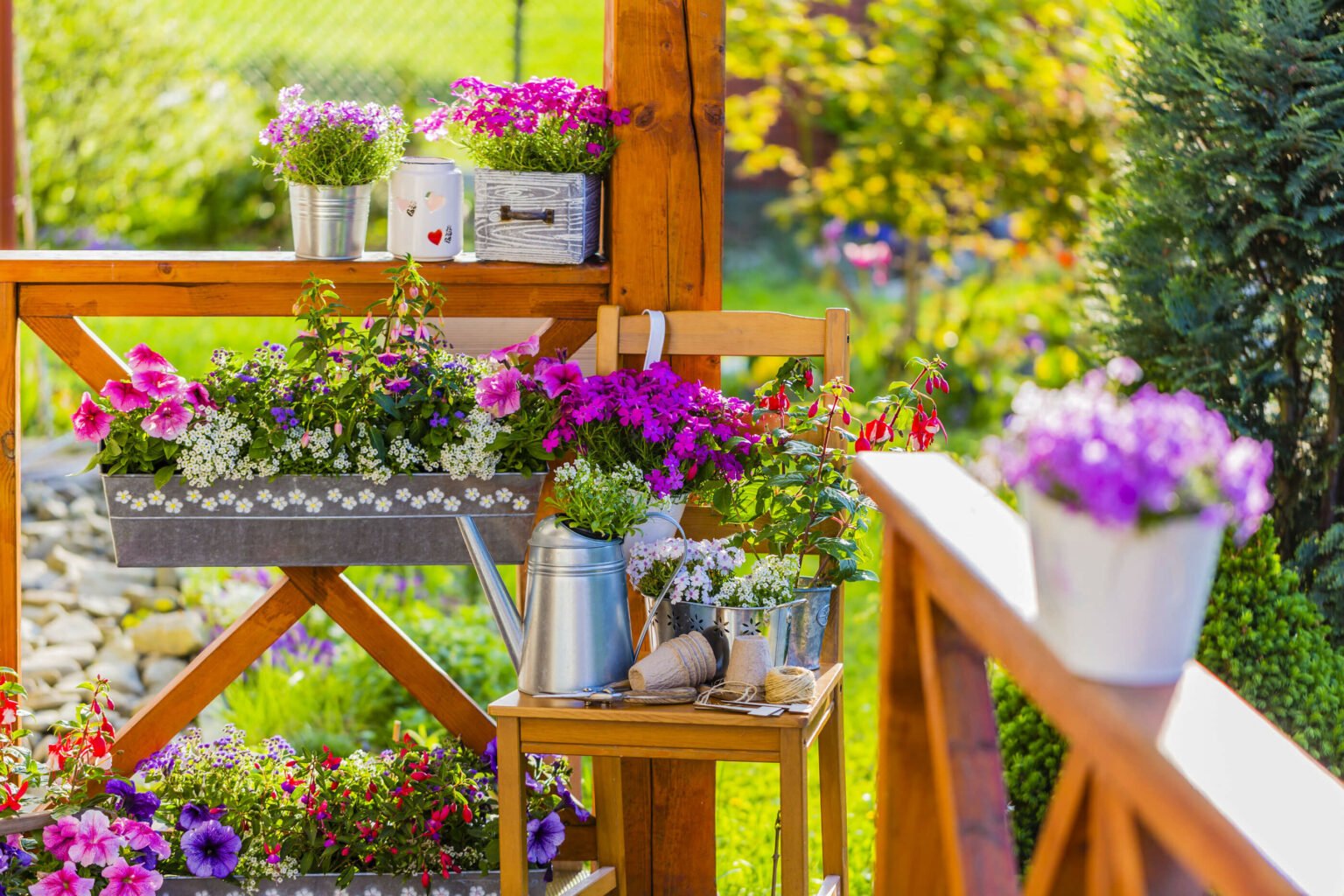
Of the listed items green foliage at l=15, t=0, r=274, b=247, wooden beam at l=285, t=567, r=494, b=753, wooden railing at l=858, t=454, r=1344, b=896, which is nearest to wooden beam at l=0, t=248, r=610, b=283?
wooden beam at l=285, t=567, r=494, b=753

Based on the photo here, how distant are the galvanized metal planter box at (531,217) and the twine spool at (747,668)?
0.77 meters

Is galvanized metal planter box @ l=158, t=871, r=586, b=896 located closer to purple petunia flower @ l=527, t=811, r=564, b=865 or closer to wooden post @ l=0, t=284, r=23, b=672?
purple petunia flower @ l=527, t=811, r=564, b=865

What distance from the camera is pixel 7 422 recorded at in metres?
2.25

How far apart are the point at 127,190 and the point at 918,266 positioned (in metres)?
3.81

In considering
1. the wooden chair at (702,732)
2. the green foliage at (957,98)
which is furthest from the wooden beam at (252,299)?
the green foliage at (957,98)

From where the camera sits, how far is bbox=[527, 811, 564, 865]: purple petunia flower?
2196 mm

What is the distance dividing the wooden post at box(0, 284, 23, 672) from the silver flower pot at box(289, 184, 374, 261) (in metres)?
0.49

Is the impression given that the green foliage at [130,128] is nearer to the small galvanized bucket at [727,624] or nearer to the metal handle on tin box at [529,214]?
the metal handle on tin box at [529,214]

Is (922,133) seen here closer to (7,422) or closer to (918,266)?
(918,266)

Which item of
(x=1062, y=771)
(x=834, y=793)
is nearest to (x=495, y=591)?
(x=834, y=793)

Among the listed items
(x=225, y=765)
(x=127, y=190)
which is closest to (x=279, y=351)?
(x=225, y=765)

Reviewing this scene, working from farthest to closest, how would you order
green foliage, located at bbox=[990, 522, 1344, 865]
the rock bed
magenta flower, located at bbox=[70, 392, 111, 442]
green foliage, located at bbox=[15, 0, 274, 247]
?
green foliage, located at bbox=[15, 0, 274, 247]
the rock bed
green foliage, located at bbox=[990, 522, 1344, 865]
magenta flower, located at bbox=[70, 392, 111, 442]

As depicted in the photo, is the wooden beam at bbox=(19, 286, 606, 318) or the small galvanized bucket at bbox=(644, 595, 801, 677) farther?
the wooden beam at bbox=(19, 286, 606, 318)

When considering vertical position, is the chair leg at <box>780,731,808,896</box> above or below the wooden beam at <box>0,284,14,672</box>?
below
